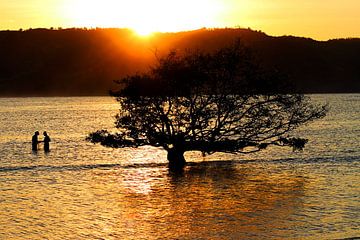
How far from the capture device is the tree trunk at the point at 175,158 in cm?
4703

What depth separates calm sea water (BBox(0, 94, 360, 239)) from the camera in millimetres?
26297

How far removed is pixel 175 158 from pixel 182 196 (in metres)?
13.4

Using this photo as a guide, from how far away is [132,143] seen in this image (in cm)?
4516

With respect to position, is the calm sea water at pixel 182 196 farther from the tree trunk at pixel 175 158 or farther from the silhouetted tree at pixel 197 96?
the silhouetted tree at pixel 197 96

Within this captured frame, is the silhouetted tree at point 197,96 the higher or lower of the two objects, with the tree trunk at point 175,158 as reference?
higher

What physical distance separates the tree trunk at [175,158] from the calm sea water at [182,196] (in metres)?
0.86

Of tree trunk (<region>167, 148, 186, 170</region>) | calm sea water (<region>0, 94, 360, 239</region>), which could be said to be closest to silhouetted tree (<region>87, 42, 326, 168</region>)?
tree trunk (<region>167, 148, 186, 170</region>)

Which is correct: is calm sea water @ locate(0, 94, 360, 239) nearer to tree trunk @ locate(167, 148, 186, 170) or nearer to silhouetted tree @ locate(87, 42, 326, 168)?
tree trunk @ locate(167, 148, 186, 170)

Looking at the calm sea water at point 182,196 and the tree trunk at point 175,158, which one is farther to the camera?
the tree trunk at point 175,158

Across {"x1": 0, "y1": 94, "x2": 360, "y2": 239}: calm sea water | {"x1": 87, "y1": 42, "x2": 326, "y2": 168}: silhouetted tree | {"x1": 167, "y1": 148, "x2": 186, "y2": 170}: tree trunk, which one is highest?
{"x1": 87, "y1": 42, "x2": 326, "y2": 168}: silhouetted tree

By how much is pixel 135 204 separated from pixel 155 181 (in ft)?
24.8

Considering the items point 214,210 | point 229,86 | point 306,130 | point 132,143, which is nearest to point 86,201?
point 214,210

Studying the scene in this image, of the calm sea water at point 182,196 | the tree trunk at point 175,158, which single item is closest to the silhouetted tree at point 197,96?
the tree trunk at point 175,158

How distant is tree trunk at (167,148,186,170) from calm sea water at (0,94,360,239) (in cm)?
86
